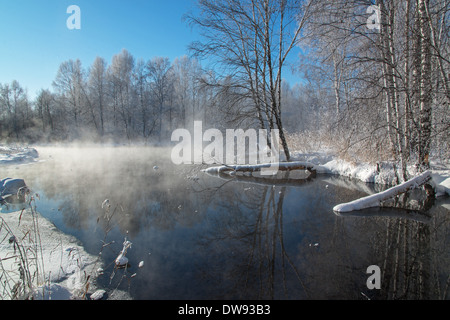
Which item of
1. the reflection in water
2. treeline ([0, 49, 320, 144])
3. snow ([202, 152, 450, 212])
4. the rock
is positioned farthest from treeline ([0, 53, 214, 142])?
the rock

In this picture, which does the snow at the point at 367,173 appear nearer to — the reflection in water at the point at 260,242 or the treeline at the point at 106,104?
the reflection in water at the point at 260,242

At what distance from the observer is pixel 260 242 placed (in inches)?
149

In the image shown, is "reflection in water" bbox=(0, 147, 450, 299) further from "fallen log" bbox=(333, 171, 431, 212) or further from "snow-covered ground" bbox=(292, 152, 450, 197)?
"snow-covered ground" bbox=(292, 152, 450, 197)

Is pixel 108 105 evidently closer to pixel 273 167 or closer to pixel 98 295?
pixel 273 167

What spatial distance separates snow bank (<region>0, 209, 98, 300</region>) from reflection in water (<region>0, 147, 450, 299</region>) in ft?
0.80

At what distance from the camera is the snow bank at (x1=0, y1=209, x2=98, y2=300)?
7.71ft

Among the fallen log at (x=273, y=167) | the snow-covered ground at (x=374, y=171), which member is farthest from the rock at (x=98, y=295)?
the snow-covered ground at (x=374, y=171)

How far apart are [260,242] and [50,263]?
3048 mm

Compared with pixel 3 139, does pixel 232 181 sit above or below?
below
